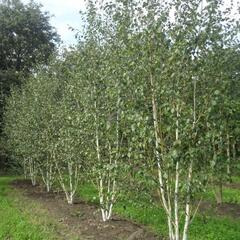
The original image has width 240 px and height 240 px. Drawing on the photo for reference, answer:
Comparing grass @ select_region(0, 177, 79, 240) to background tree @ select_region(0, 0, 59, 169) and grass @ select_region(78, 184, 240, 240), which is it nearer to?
grass @ select_region(78, 184, 240, 240)

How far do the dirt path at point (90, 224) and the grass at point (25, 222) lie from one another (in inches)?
16.7

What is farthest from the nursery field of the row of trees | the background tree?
the background tree

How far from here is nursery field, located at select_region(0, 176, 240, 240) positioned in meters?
12.0

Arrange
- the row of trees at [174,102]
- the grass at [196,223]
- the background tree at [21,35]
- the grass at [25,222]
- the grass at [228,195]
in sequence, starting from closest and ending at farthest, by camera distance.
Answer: the row of trees at [174,102] < the grass at [196,223] < the grass at [25,222] < the grass at [228,195] < the background tree at [21,35]

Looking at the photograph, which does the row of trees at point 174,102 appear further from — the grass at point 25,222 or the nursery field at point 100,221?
the grass at point 25,222

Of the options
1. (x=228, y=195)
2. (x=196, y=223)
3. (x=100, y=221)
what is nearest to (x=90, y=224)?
(x=100, y=221)

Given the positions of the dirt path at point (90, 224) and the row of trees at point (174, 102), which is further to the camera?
the dirt path at point (90, 224)

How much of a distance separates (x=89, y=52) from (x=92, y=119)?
230 centimetres

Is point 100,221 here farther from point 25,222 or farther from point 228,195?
point 228,195

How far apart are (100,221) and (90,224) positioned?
0.46 meters

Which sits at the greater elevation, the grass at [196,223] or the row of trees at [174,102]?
the row of trees at [174,102]

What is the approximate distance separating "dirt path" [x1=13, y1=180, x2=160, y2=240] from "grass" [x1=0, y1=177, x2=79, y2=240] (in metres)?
0.43

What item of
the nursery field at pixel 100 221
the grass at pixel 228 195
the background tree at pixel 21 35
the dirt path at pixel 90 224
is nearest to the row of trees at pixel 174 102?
the nursery field at pixel 100 221

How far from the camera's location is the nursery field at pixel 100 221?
12008mm
